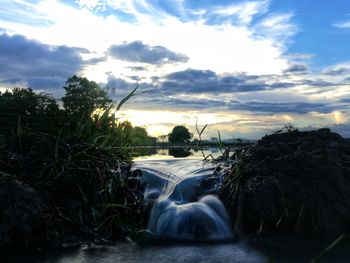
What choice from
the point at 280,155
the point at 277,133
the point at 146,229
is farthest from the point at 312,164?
the point at 146,229

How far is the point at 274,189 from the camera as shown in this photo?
939 centimetres

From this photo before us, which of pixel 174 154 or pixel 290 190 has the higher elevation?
pixel 174 154

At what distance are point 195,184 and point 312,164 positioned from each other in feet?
8.13

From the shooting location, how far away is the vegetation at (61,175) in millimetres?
8273

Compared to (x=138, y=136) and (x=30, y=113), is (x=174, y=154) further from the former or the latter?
(x=30, y=113)

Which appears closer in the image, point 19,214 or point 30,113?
point 19,214

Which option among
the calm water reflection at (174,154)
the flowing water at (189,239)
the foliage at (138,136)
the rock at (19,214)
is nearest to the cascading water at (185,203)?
the flowing water at (189,239)

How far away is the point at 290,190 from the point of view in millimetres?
9453

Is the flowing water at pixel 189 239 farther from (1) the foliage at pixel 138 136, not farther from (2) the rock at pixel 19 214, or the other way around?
(1) the foliage at pixel 138 136

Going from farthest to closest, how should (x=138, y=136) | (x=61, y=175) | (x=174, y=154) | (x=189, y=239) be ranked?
(x=174, y=154) < (x=138, y=136) < (x=61, y=175) < (x=189, y=239)

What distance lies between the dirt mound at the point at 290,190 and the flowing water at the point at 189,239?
1.58 feet

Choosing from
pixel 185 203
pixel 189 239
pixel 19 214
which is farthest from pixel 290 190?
pixel 19 214

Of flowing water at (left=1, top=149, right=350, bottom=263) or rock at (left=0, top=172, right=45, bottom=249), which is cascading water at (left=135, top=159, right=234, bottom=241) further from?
rock at (left=0, top=172, right=45, bottom=249)

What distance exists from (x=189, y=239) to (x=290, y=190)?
2.20 metres
